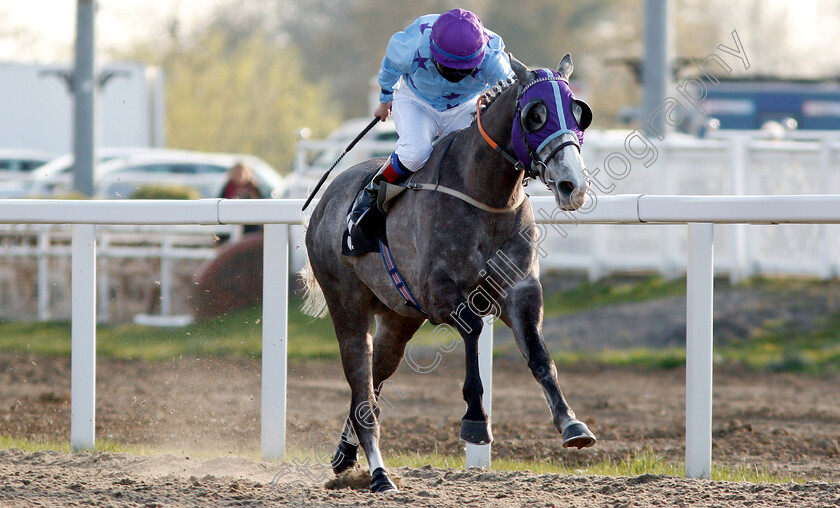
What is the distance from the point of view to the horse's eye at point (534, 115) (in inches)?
158

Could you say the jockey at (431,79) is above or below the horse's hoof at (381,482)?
above

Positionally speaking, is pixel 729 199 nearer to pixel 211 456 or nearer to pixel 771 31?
pixel 211 456

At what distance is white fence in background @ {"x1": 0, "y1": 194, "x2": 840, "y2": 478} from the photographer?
189 inches

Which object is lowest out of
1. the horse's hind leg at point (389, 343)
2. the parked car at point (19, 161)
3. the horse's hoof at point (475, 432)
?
the horse's hoof at point (475, 432)

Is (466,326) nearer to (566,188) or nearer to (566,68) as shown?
(566,188)

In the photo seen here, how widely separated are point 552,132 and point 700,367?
1.45 meters

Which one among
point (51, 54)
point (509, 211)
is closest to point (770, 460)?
point (509, 211)

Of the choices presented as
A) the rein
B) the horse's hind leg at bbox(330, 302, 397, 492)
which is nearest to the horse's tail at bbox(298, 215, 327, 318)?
the horse's hind leg at bbox(330, 302, 397, 492)

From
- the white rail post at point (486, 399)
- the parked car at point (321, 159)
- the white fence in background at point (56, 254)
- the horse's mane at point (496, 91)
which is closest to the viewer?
the horse's mane at point (496, 91)

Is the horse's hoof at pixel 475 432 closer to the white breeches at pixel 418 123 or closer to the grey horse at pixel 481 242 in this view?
the grey horse at pixel 481 242

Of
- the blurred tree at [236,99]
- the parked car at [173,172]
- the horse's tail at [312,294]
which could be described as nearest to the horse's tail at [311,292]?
the horse's tail at [312,294]

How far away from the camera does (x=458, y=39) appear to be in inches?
175

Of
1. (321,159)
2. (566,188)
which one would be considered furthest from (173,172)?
(566,188)

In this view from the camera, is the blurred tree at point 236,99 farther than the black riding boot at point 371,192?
Yes
